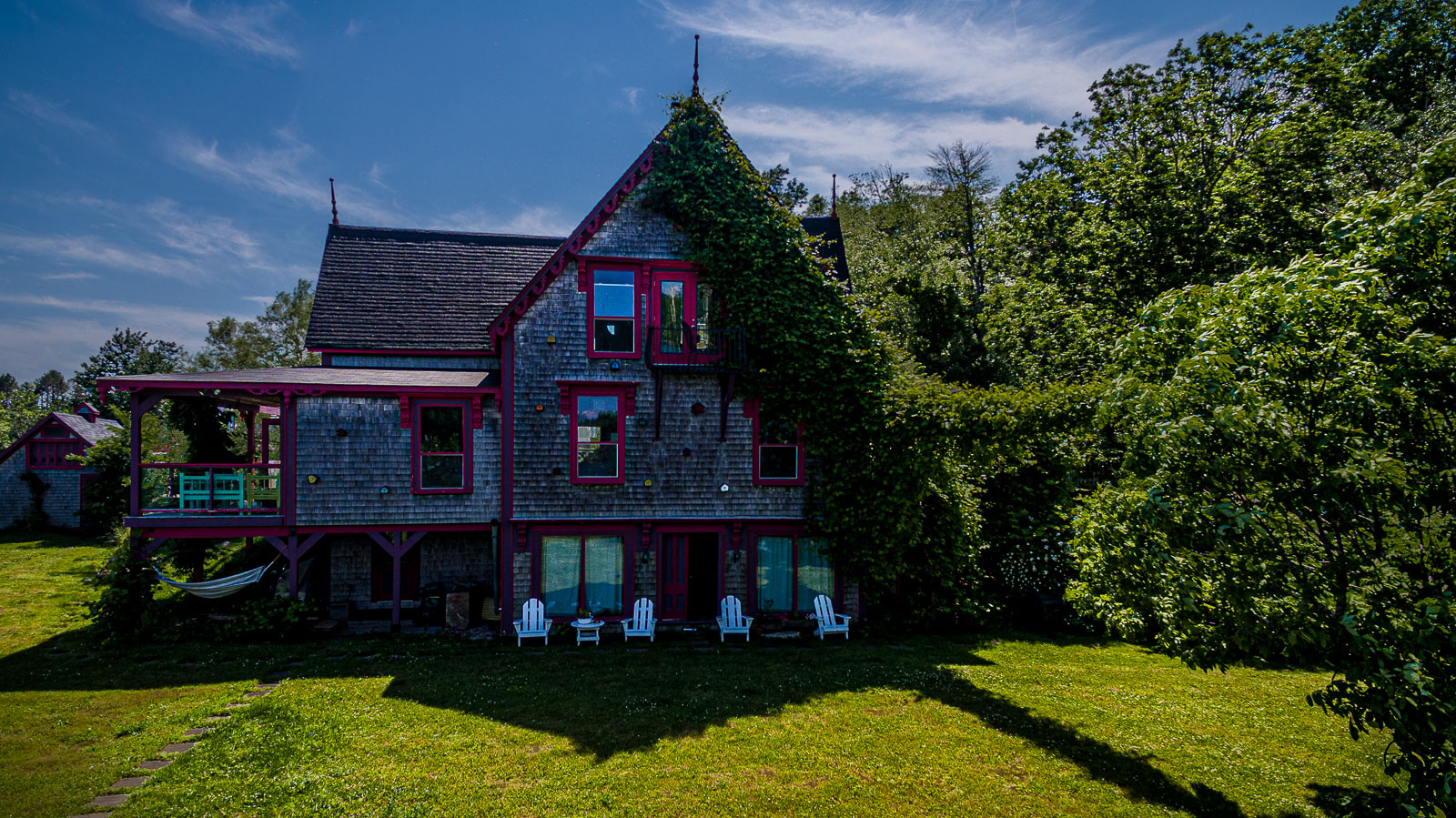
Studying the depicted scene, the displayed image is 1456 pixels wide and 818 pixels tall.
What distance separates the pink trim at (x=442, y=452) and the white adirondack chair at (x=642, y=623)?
4.77 metres

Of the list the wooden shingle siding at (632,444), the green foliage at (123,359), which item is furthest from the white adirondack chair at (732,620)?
the green foliage at (123,359)

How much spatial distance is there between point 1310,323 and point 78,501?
148ft

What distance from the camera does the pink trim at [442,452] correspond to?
48.3 feet

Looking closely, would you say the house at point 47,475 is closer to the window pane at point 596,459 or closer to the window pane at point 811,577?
the window pane at point 596,459

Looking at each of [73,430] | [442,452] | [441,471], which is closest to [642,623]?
[441,471]

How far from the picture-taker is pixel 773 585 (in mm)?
15523

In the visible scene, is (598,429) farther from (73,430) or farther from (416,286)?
(73,430)

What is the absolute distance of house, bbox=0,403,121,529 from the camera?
30.2m

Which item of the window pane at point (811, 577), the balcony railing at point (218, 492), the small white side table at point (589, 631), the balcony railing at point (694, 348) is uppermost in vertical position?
the balcony railing at point (694, 348)

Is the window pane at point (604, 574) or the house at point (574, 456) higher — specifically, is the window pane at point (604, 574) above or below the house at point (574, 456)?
below

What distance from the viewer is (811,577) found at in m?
15.6

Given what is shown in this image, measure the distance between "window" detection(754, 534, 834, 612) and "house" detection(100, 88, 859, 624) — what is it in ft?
0.11

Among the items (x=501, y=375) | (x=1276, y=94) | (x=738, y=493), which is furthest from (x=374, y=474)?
(x=1276, y=94)

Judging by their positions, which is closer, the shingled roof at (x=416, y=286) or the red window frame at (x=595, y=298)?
the red window frame at (x=595, y=298)
